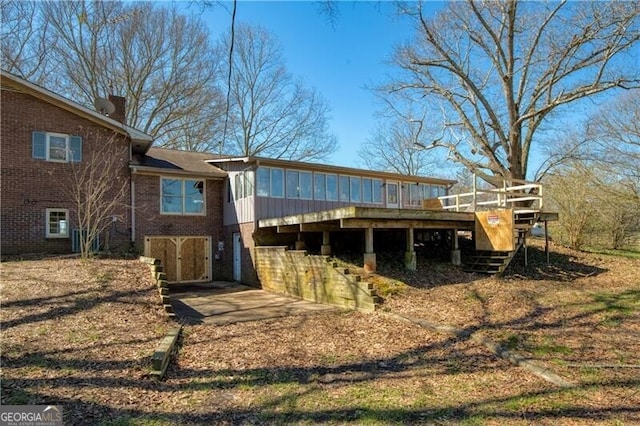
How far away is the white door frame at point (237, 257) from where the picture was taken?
50.4 ft

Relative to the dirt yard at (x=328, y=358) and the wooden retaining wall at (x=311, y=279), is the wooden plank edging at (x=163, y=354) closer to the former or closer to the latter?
the dirt yard at (x=328, y=358)

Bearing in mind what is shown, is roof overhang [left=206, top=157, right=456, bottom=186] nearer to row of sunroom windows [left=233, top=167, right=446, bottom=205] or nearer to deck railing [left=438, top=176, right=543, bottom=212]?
row of sunroom windows [left=233, top=167, right=446, bottom=205]

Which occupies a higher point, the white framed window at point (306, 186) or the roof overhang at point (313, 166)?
the roof overhang at point (313, 166)

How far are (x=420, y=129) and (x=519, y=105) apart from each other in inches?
179

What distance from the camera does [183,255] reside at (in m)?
15.5

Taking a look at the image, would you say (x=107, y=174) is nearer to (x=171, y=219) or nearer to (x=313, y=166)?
(x=171, y=219)

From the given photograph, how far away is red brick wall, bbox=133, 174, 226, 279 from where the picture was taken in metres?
14.6

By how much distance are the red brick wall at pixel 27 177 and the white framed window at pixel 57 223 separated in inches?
5.5

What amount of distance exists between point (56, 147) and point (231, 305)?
8594 mm

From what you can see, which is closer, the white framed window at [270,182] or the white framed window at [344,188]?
the white framed window at [270,182]

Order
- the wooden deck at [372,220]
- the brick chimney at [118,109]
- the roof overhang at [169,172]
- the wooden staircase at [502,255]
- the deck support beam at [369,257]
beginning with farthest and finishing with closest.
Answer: the brick chimney at [118,109], the roof overhang at [169,172], the wooden staircase at [502,255], the deck support beam at [369,257], the wooden deck at [372,220]

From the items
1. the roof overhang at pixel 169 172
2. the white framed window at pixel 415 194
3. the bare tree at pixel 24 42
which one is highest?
the bare tree at pixel 24 42

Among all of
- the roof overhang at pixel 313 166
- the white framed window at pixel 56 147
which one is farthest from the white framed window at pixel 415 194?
the white framed window at pixel 56 147

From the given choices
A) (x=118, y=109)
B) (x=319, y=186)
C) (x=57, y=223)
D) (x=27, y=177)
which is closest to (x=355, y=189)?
(x=319, y=186)
